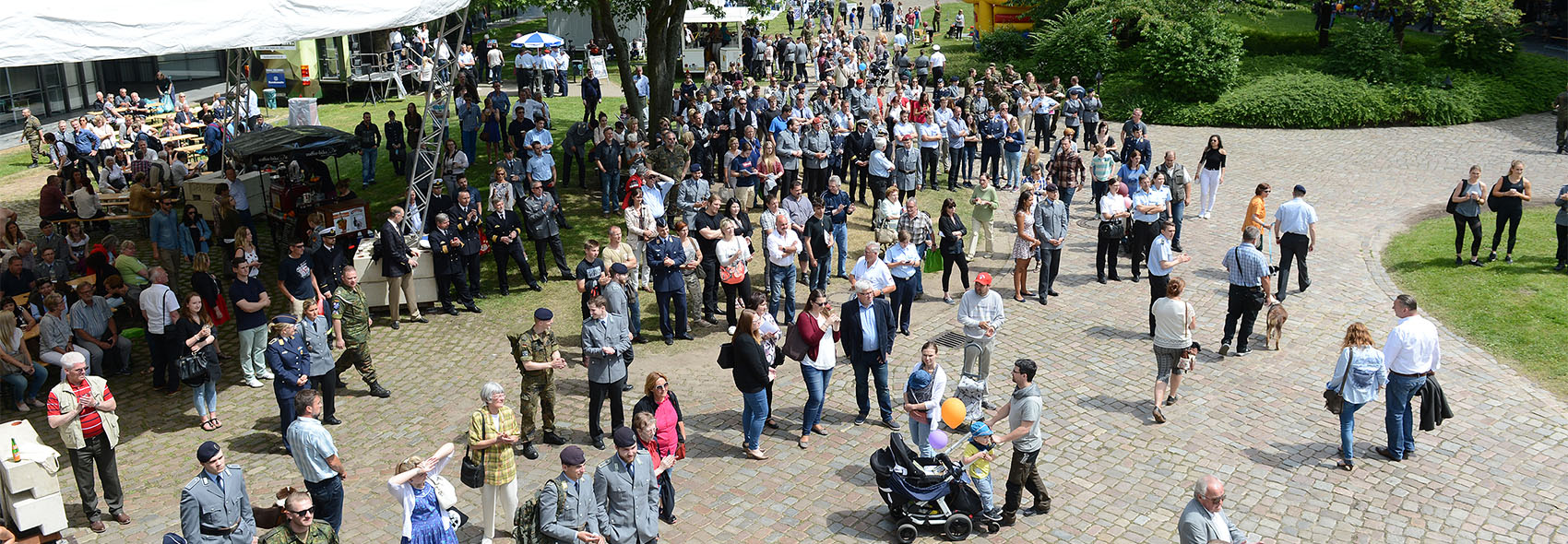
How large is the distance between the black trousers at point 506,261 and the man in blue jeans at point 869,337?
6.18 metres

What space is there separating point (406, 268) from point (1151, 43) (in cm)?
2117

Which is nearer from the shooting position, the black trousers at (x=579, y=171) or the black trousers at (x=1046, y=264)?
the black trousers at (x=1046, y=264)

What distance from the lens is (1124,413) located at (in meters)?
12.4

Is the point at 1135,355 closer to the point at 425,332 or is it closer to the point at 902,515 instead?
the point at 902,515

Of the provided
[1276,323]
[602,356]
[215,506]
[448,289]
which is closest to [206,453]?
[215,506]

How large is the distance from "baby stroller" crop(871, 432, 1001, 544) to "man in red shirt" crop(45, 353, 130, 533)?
21.9 feet

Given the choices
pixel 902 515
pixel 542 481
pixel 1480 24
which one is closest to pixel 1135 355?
pixel 902 515

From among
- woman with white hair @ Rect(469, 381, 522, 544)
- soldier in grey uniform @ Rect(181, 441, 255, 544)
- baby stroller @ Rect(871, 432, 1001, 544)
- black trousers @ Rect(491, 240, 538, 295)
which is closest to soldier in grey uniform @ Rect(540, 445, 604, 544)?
woman with white hair @ Rect(469, 381, 522, 544)

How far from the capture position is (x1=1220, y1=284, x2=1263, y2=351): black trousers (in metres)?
13.8

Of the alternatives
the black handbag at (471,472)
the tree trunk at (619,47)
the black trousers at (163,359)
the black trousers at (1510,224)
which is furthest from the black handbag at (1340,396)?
the tree trunk at (619,47)

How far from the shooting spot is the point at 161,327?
1316 cm

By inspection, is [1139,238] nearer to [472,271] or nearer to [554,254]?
[554,254]

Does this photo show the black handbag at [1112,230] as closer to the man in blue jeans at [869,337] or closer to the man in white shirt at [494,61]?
the man in blue jeans at [869,337]

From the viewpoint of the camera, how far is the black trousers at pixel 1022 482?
998cm
